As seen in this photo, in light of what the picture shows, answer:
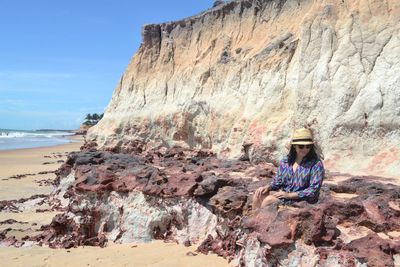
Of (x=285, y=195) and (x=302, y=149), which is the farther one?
(x=285, y=195)

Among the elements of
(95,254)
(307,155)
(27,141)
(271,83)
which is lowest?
(95,254)

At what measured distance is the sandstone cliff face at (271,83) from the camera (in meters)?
9.91

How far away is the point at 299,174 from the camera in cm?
558

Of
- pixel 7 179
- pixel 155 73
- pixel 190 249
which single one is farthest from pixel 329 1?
pixel 7 179

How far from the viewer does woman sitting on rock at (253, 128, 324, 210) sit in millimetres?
5500

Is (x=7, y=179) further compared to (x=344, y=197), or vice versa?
(x=7, y=179)

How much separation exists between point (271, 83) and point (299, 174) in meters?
7.79

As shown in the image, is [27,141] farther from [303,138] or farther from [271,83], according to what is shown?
[303,138]

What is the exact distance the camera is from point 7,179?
19.0 metres

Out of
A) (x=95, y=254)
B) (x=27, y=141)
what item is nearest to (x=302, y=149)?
(x=95, y=254)

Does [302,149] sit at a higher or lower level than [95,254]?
higher

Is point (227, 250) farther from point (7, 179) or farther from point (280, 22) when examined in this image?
point (7, 179)

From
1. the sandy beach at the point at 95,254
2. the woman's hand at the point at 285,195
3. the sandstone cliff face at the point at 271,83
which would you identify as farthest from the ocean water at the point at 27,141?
the woman's hand at the point at 285,195

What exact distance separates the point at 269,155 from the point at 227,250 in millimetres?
4788
